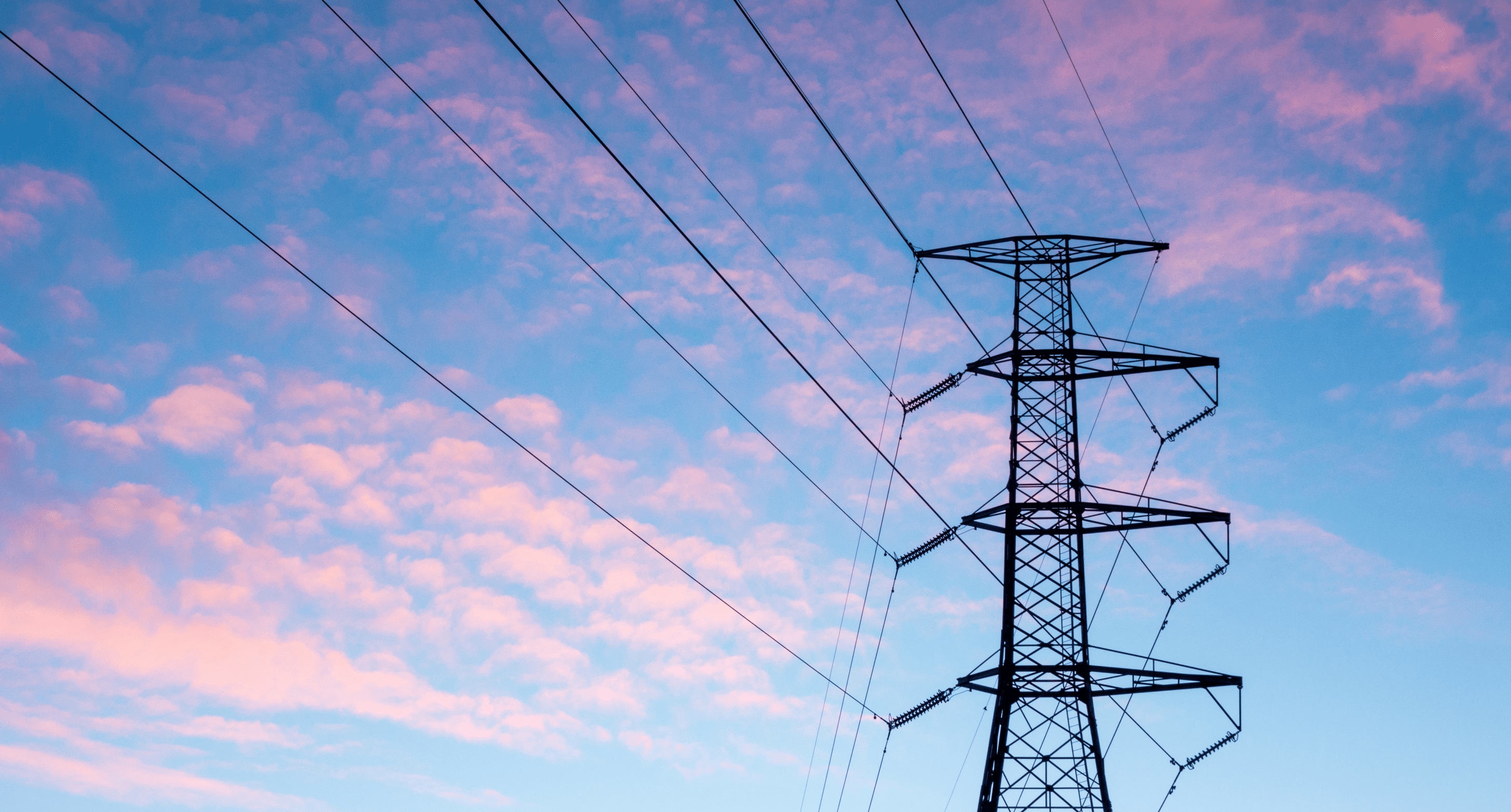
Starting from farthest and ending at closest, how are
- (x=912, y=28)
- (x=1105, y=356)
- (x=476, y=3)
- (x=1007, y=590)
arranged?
(x=1105, y=356)
(x=1007, y=590)
(x=912, y=28)
(x=476, y=3)

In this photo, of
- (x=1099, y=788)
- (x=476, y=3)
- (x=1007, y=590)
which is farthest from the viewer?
(x=1007, y=590)

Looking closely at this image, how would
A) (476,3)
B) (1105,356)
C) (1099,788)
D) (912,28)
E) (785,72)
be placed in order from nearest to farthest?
(476,3), (785,72), (912,28), (1099,788), (1105,356)

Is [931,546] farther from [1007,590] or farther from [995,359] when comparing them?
[995,359]

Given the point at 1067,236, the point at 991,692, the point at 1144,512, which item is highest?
the point at 1067,236

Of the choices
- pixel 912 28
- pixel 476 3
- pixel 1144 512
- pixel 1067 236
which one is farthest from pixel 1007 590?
pixel 476 3

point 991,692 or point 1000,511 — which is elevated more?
point 1000,511

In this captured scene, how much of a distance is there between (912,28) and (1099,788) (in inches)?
562

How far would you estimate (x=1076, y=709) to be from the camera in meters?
24.6

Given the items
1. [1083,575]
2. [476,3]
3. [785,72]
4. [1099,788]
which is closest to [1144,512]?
[1083,575]

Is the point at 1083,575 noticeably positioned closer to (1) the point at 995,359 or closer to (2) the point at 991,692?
(2) the point at 991,692

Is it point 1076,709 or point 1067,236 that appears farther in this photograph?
point 1067,236

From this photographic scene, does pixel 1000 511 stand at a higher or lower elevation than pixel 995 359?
lower

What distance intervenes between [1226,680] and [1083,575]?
336cm

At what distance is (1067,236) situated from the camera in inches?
1136
